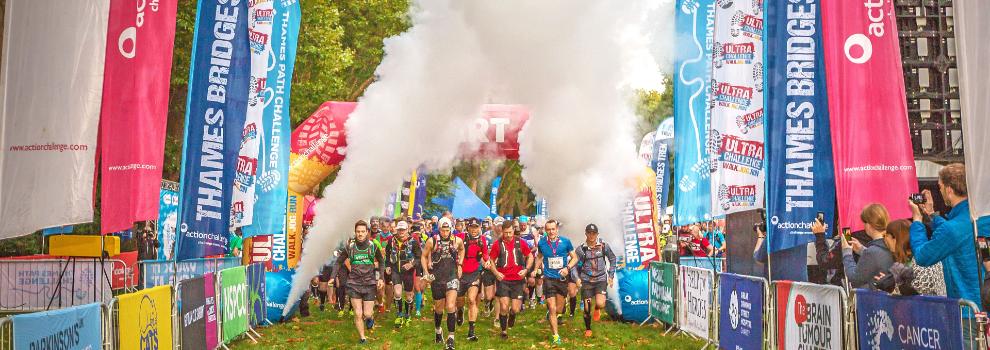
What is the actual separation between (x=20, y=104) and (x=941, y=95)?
74.2ft

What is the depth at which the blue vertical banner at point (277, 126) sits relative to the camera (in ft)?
57.4

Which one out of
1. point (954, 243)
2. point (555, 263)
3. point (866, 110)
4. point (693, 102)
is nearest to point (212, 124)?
point (555, 263)

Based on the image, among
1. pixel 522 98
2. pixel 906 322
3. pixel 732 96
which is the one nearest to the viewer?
pixel 906 322

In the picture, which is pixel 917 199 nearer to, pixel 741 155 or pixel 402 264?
pixel 741 155

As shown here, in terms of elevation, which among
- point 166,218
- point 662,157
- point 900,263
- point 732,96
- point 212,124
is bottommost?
point 900,263

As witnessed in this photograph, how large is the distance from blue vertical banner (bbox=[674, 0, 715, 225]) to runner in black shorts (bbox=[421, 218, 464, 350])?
4456mm

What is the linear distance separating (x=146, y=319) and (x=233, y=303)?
487cm

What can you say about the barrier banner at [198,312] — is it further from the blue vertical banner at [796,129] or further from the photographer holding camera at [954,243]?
the photographer holding camera at [954,243]

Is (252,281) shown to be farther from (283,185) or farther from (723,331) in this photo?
(723,331)

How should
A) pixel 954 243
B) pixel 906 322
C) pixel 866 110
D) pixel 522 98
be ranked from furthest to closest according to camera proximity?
pixel 522 98 < pixel 866 110 < pixel 906 322 < pixel 954 243

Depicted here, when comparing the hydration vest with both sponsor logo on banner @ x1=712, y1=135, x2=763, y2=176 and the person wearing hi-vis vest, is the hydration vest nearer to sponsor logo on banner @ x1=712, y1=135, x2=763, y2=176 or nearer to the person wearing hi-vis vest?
the person wearing hi-vis vest

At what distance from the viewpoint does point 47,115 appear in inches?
378

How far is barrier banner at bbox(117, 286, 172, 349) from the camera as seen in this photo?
8.80m

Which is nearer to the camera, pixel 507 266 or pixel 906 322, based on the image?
pixel 906 322
